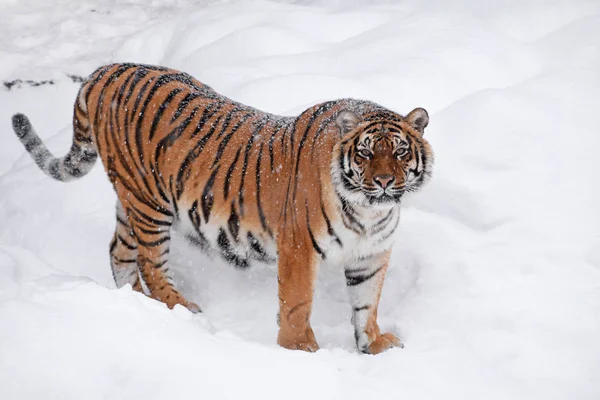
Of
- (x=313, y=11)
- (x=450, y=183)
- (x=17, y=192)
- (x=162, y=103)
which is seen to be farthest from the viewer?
(x=313, y=11)

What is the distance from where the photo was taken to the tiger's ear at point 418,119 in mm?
2900

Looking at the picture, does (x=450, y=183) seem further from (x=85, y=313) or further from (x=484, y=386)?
(x=85, y=313)

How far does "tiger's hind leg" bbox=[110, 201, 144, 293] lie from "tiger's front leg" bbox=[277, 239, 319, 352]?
107cm

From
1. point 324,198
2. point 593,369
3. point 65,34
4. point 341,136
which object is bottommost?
point 65,34

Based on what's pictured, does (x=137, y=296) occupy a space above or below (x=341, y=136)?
below

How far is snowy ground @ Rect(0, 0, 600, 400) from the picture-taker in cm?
250

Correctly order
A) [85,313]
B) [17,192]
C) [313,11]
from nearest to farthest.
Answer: [85,313]
[17,192]
[313,11]

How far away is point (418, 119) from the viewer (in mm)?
2916

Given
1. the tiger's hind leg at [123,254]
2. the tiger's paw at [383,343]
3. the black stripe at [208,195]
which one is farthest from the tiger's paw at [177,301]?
the tiger's paw at [383,343]

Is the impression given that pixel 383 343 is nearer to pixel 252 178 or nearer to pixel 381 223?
pixel 381 223

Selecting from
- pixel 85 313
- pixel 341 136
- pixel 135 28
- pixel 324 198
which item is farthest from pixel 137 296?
pixel 135 28

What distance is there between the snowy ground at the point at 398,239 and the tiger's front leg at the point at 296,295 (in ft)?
0.65

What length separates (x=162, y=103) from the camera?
11.6ft

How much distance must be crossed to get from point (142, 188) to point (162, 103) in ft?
1.39
